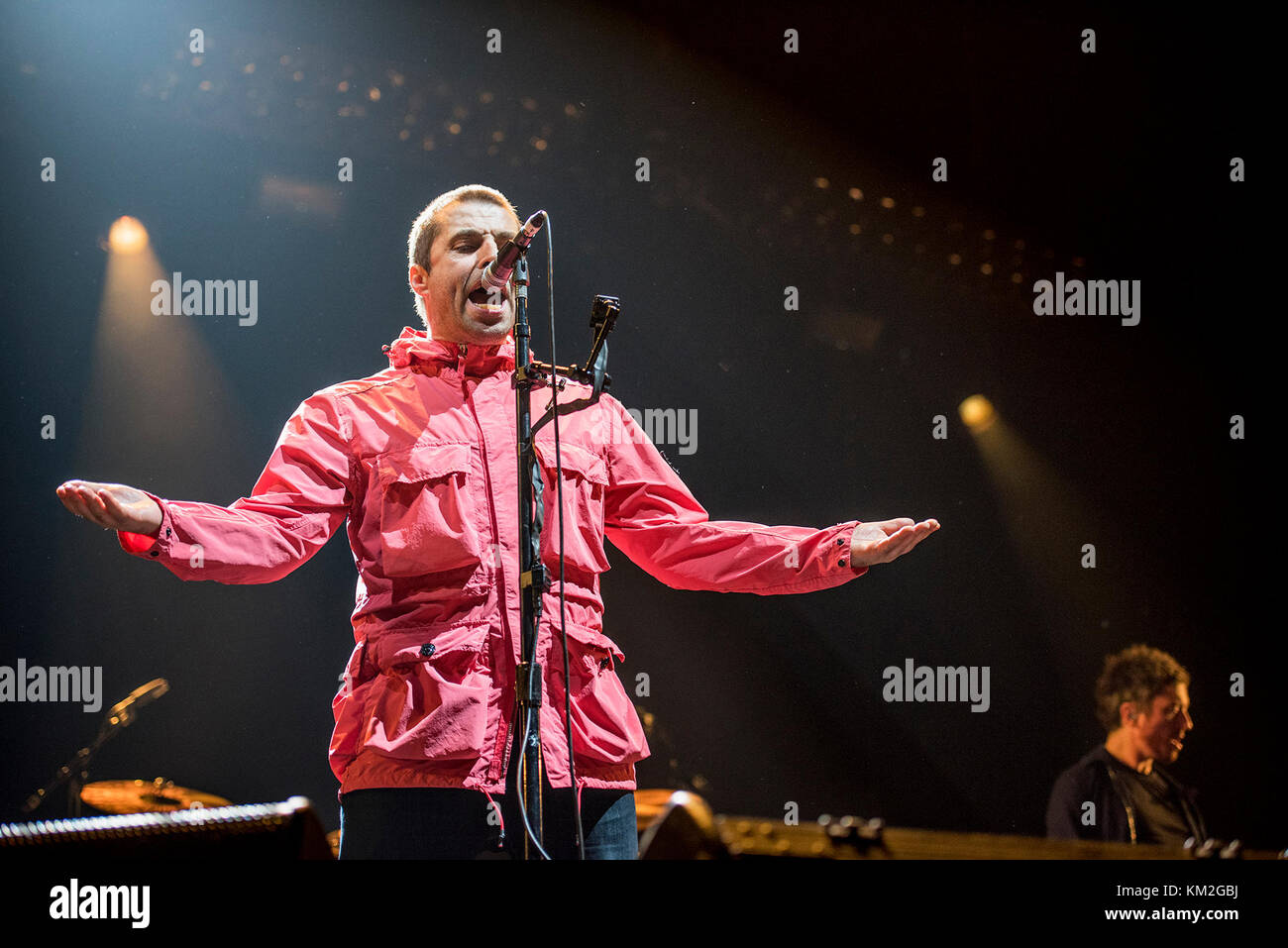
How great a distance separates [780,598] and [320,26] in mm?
2481

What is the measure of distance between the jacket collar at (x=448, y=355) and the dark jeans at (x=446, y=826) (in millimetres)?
825

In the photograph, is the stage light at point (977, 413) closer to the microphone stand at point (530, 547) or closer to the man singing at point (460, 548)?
the man singing at point (460, 548)

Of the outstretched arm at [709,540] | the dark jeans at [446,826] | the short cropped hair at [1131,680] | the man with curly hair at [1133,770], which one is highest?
the outstretched arm at [709,540]

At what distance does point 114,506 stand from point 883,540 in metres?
1.34

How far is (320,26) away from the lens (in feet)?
10.9

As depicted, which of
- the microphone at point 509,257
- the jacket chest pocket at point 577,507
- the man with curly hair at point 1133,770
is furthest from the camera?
the man with curly hair at point 1133,770

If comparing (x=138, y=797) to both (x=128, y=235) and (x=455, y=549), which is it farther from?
(x=455, y=549)

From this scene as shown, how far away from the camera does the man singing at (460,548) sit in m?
1.76

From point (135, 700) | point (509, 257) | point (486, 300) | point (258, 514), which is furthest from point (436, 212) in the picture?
point (135, 700)

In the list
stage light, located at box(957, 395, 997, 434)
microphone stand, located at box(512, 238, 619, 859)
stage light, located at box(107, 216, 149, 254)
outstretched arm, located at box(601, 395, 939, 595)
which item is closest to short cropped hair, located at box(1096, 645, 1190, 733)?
stage light, located at box(957, 395, 997, 434)

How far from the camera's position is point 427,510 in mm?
1901

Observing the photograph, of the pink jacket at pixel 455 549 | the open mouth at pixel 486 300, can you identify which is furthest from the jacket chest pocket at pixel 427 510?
the open mouth at pixel 486 300

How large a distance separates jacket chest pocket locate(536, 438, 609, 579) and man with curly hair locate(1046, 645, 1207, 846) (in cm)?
236

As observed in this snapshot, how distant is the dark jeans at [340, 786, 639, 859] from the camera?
1723 mm
